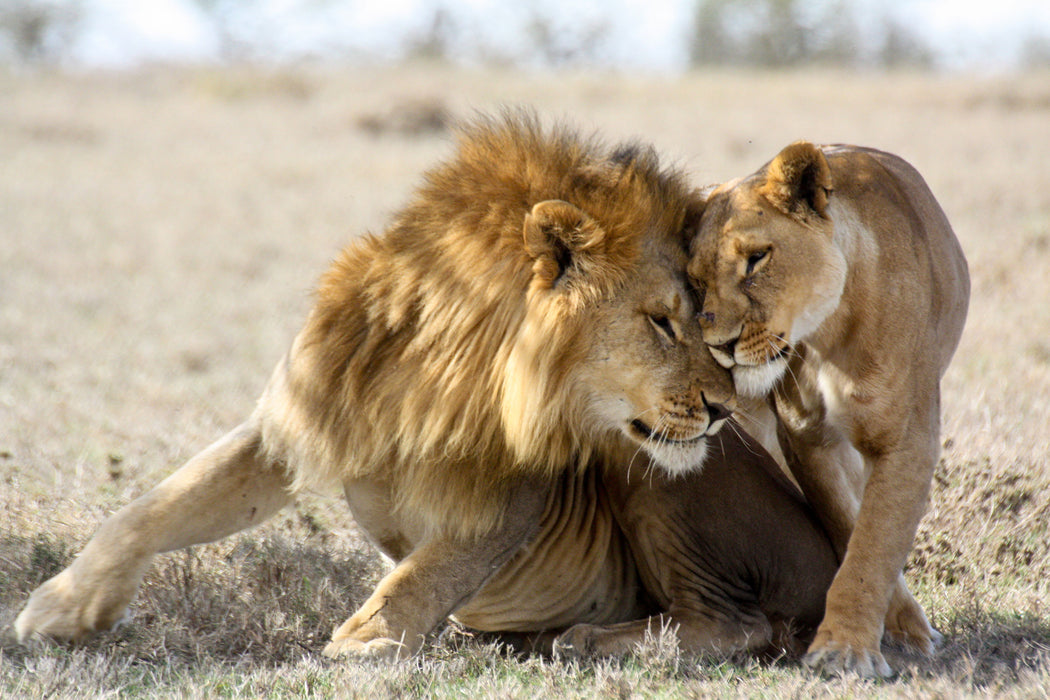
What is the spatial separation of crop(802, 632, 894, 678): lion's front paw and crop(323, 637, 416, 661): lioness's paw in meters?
0.97

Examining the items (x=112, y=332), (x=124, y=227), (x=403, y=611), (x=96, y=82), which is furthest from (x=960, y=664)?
(x=96, y=82)

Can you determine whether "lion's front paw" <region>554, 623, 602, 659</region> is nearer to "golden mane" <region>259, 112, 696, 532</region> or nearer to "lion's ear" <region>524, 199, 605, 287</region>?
"golden mane" <region>259, 112, 696, 532</region>

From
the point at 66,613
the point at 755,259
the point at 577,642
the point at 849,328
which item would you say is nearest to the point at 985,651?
the point at 849,328

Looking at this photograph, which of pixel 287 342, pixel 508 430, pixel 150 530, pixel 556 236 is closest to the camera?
pixel 556 236

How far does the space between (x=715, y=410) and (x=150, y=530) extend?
4.68 feet

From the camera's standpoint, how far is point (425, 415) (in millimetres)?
2938

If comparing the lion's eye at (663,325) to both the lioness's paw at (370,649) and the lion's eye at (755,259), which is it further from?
the lioness's paw at (370,649)

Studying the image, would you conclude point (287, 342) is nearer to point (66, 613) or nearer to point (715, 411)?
point (66, 613)

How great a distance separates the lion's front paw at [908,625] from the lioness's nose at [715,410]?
0.75 m

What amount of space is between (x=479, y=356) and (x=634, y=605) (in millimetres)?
984

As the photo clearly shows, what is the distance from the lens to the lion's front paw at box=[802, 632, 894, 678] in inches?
111

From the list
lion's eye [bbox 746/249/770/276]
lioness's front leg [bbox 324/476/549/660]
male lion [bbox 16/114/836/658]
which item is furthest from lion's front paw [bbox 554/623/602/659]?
lion's eye [bbox 746/249/770/276]

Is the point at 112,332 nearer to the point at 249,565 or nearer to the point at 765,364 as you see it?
the point at 249,565

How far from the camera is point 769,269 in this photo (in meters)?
2.96
